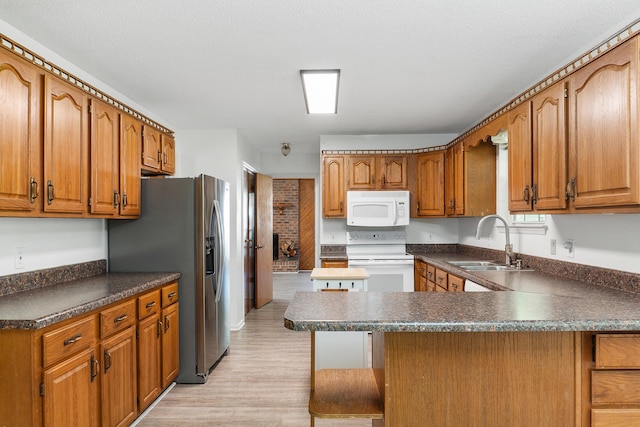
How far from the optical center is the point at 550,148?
85.1 inches

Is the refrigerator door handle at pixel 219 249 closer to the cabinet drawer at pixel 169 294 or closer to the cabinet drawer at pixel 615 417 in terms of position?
the cabinet drawer at pixel 169 294

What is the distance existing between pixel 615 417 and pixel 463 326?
767 mm

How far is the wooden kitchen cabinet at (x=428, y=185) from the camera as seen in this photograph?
446cm

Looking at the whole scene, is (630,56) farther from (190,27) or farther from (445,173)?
(445,173)

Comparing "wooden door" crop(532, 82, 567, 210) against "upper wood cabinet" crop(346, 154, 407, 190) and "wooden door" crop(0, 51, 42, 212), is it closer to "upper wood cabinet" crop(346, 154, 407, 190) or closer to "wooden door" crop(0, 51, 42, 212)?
"upper wood cabinet" crop(346, 154, 407, 190)

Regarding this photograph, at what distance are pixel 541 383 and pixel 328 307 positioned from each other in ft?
2.90

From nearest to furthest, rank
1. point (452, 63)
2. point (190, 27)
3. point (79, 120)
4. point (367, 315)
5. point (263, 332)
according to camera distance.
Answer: point (367, 315)
point (190, 27)
point (79, 120)
point (452, 63)
point (263, 332)

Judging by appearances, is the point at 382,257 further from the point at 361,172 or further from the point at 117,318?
the point at 117,318

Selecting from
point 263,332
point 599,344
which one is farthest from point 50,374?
point 263,332

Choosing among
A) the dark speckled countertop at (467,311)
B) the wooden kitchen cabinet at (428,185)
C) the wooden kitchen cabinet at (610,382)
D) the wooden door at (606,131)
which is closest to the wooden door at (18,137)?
the dark speckled countertop at (467,311)

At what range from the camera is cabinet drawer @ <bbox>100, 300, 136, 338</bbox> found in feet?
6.66

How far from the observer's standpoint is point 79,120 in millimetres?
2248

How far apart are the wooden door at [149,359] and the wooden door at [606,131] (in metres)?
2.73

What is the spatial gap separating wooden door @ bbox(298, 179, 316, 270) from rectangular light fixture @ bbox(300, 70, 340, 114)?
18.6 feet
